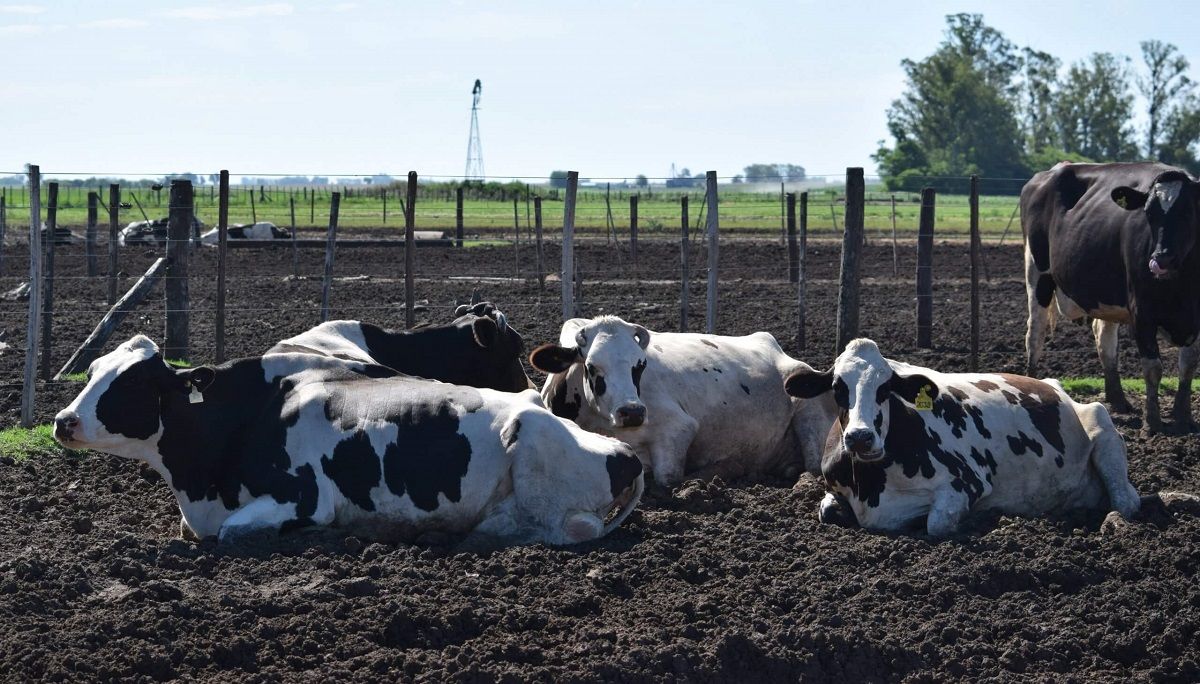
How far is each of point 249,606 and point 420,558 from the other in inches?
45.5

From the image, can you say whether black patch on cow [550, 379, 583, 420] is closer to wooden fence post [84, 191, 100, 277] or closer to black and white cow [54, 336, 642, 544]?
black and white cow [54, 336, 642, 544]

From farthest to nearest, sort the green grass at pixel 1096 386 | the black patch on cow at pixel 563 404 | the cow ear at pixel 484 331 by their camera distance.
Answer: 1. the green grass at pixel 1096 386
2. the cow ear at pixel 484 331
3. the black patch on cow at pixel 563 404

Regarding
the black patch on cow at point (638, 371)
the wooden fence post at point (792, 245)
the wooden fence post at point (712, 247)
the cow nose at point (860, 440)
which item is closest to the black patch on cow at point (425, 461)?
the black patch on cow at point (638, 371)

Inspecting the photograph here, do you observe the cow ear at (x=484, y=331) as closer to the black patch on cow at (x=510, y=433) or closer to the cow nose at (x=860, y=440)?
the black patch on cow at (x=510, y=433)

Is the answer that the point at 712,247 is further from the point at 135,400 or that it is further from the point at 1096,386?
the point at 135,400

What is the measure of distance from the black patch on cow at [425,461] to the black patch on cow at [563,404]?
1.75 meters

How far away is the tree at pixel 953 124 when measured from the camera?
8719 centimetres

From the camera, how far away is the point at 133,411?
24.2ft

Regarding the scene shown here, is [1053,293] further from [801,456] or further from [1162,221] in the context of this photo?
[801,456]

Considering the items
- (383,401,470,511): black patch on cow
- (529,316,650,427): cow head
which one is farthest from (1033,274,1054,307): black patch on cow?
(383,401,470,511): black patch on cow

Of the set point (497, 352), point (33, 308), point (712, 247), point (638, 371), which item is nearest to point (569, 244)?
point (712, 247)

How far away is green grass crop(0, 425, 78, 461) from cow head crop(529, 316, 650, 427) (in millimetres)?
3548

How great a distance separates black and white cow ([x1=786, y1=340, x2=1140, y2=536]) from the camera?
25.2ft

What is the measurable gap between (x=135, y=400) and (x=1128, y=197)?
834 centimetres
